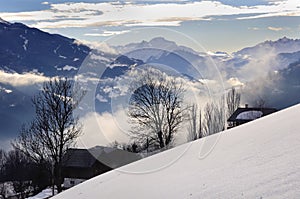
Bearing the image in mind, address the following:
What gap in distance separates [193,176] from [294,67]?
389 feet

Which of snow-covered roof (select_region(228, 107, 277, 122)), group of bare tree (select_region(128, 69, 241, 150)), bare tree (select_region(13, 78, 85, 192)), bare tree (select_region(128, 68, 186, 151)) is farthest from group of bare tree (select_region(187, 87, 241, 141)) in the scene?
bare tree (select_region(13, 78, 85, 192))

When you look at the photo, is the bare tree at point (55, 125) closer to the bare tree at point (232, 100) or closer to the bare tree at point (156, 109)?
the bare tree at point (156, 109)

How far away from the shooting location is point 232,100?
61.0 metres

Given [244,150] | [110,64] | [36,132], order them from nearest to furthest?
1. [244,150]
2. [110,64]
3. [36,132]

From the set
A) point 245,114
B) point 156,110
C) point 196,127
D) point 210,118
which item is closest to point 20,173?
point 196,127

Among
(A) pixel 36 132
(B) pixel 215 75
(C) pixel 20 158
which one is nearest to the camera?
(B) pixel 215 75

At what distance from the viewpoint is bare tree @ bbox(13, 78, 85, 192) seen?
95.6ft

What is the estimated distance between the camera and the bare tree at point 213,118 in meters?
50.5

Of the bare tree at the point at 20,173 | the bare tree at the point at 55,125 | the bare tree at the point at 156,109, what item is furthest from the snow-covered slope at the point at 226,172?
the bare tree at the point at 20,173

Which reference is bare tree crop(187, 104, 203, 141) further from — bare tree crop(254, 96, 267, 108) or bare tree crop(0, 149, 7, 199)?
bare tree crop(0, 149, 7, 199)

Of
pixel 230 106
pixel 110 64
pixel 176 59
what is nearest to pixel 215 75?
pixel 176 59

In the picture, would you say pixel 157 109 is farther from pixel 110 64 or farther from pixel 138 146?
pixel 110 64

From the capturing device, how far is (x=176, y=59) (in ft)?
74.2

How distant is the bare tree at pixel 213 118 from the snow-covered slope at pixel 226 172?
110 ft
